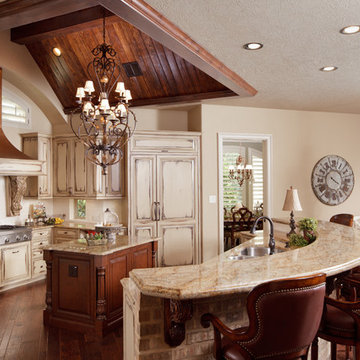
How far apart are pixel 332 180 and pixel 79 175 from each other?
15.3 feet

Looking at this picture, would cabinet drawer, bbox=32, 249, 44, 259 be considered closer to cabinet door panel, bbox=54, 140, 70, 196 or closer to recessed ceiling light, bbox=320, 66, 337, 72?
cabinet door panel, bbox=54, 140, 70, 196

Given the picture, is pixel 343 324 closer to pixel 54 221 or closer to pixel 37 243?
pixel 37 243

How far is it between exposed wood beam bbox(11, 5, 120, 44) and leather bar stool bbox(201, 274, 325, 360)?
394 centimetres

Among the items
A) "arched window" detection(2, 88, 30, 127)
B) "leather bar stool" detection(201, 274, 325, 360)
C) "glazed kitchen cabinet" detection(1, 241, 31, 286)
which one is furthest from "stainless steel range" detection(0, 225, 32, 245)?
"leather bar stool" detection(201, 274, 325, 360)

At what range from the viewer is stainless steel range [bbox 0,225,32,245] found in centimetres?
530

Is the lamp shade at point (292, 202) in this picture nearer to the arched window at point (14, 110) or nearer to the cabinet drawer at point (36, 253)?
the cabinet drawer at point (36, 253)

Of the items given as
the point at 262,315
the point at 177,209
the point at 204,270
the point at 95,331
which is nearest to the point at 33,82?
the point at 177,209

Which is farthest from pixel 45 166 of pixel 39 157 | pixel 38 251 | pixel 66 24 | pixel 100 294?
pixel 100 294

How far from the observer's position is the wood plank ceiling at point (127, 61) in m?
4.97

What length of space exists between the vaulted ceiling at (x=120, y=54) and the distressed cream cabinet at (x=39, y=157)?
0.75 m

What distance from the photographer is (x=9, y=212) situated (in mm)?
6023

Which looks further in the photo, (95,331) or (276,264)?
(95,331)

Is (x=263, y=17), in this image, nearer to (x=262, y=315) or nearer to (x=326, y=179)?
(x=262, y=315)

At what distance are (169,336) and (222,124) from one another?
4.87 meters
